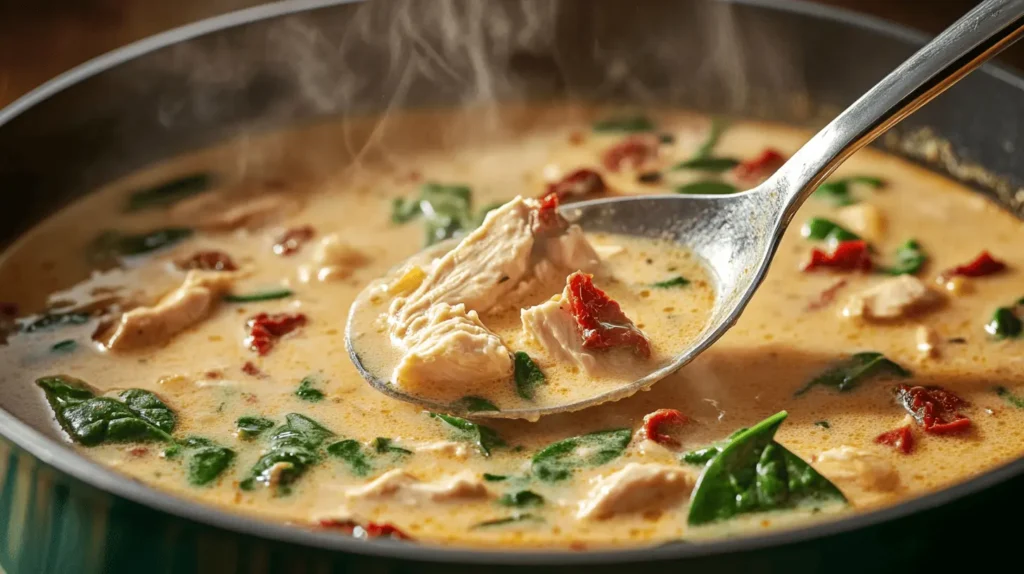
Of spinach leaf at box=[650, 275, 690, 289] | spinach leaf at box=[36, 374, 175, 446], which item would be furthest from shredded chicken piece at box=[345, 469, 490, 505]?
spinach leaf at box=[650, 275, 690, 289]

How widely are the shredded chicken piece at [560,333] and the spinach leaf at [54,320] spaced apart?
1312 mm

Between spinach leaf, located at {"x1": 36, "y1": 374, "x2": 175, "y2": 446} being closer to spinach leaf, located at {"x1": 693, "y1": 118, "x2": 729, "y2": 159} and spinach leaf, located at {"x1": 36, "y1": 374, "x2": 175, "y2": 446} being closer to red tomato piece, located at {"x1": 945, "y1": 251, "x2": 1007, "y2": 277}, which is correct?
spinach leaf, located at {"x1": 693, "y1": 118, "x2": 729, "y2": 159}

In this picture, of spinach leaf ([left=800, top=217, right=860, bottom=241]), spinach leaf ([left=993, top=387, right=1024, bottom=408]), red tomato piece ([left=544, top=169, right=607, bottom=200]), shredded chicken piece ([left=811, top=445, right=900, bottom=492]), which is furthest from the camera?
red tomato piece ([left=544, top=169, right=607, bottom=200])

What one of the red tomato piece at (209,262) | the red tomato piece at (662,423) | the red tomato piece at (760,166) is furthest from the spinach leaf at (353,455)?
the red tomato piece at (760,166)

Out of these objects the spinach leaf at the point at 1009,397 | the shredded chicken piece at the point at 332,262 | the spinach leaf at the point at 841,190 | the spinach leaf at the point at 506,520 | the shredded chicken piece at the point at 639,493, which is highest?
the spinach leaf at the point at 841,190

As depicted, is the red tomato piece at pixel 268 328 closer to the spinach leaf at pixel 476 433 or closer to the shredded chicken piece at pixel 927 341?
the spinach leaf at pixel 476 433

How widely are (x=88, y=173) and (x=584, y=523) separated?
230 cm

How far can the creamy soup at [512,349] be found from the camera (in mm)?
2410

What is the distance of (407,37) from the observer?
418 cm

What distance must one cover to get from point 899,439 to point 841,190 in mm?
1369

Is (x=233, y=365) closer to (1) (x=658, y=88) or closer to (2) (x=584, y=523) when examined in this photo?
(2) (x=584, y=523)

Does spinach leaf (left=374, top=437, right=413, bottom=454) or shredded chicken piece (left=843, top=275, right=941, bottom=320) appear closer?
spinach leaf (left=374, top=437, right=413, bottom=454)

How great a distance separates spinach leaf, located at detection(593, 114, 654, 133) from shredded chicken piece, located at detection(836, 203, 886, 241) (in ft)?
2.80

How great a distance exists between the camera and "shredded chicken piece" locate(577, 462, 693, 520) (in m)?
2.36
